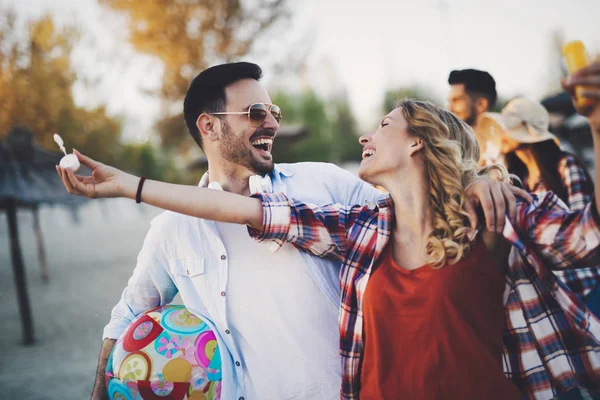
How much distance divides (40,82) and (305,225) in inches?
862

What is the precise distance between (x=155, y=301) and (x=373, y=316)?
1290 millimetres

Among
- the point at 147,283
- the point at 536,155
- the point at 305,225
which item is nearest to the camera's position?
the point at 305,225

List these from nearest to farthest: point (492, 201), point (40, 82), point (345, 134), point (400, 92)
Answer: point (492, 201) < point (40, 82) < point (400, 92) < point (345, 134)

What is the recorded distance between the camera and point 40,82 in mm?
20484

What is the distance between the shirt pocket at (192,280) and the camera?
2.52 metres

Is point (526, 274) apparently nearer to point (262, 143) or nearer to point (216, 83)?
point (262, 143)

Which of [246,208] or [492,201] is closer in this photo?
[492,201]

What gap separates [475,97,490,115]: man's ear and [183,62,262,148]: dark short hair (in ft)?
7.92

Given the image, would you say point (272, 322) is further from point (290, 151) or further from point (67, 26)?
point (290, 151)

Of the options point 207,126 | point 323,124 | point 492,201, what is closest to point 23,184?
point 207,126

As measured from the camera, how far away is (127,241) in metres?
22.0

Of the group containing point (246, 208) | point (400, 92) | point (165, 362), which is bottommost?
point (165, 362)

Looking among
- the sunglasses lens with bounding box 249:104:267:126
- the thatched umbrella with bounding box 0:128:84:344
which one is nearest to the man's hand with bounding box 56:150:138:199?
the sunglasses lens with bounding box 249:104:267:126

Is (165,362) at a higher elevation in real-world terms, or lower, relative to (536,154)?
lower
